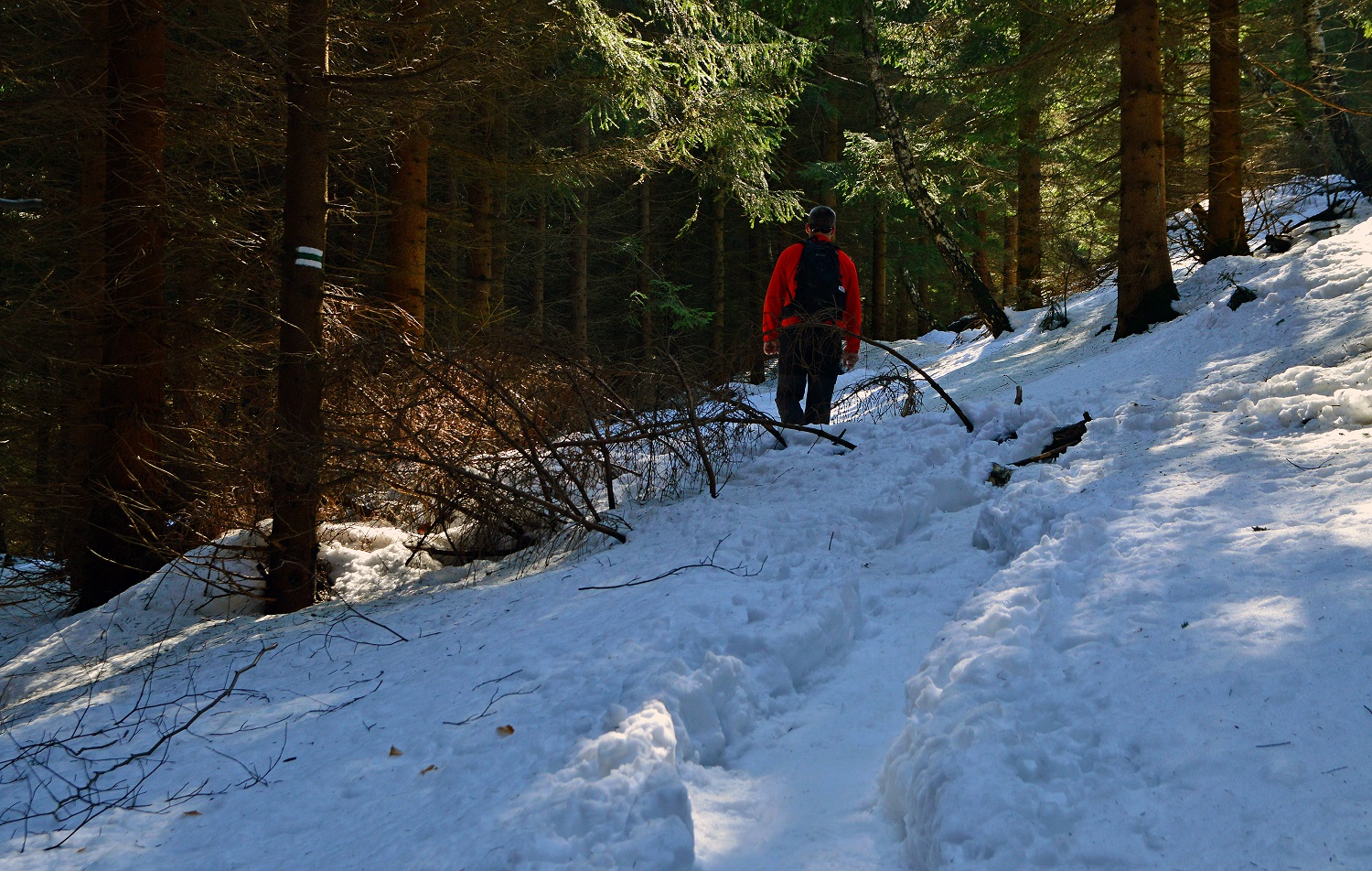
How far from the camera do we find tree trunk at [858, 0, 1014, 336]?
469 inches

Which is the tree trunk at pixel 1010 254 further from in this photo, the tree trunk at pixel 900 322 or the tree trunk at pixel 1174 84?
the tree trunk at pixel 1174 84

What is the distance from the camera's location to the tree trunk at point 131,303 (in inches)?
235

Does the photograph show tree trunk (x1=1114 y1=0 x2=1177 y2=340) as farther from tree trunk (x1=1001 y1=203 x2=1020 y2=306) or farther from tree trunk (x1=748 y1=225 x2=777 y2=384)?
tree trunk (x1=1001 y1=203 x2=1020 y2=306)

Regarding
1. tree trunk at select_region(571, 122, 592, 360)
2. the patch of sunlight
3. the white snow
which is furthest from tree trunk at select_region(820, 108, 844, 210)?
the patch of sunlight

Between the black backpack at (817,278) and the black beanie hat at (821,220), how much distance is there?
0.39ft

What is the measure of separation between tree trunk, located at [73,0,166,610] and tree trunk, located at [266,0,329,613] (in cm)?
152

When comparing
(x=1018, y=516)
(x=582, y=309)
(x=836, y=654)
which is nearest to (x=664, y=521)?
(x=836, y=654)

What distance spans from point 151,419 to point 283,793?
4791 millimetres

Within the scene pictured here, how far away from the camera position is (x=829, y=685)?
140 inches

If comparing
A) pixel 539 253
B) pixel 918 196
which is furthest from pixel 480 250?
pixel 918 196

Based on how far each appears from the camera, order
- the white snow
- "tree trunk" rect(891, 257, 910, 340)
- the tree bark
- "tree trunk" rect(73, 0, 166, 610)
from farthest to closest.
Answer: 1. "tree trunk" rect(891, 257, 910, 340)
2. the tree bark
3. "tree trunk" rect(73, 0, 166, 610)
4. the white snow

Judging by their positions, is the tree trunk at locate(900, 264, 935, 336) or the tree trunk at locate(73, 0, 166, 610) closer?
the tree trunk at locate(73, 0, 166, 610)

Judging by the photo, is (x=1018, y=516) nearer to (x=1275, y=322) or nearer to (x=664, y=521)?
(x=664, y=521)

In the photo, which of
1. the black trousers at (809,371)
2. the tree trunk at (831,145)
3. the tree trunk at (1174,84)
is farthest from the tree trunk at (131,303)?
the tree trunk at (831,145)
